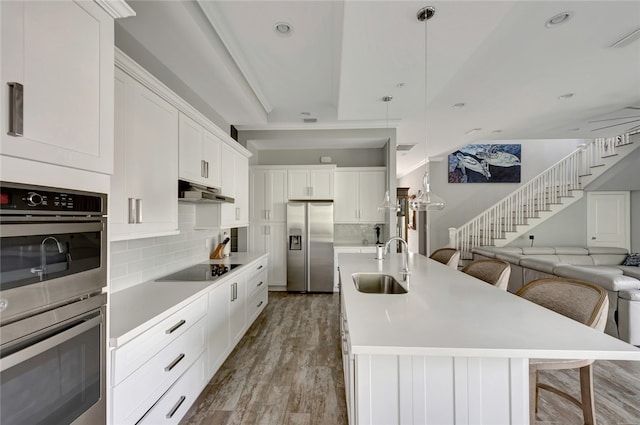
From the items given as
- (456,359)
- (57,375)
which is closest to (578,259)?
(456,359)

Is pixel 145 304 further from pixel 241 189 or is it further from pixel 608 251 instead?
pixel 608 251

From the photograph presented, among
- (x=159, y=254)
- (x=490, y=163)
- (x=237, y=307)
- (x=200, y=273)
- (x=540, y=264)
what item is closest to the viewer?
(x=159, y=254)

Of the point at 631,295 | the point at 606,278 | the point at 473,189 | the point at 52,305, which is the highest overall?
the point at 473,189

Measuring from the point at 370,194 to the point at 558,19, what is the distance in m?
3.30

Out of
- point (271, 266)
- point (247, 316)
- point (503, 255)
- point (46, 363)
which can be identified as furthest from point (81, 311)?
point (503, 255)

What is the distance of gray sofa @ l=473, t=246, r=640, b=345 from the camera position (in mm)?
2756

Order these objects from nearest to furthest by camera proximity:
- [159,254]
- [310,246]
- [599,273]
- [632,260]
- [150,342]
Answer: [150,342]
[159,254]
[599,273]
[310,246]
[632,260]

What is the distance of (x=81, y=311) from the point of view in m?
1.03

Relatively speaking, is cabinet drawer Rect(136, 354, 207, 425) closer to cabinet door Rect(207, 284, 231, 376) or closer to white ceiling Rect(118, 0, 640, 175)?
cabinet door Rect(207, 284, 231, 376)

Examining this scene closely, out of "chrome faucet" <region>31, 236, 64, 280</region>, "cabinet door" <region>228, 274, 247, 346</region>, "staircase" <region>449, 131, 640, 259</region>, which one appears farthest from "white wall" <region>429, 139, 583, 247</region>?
"chrome faucet" <region>31, 236, 64, 280</region>

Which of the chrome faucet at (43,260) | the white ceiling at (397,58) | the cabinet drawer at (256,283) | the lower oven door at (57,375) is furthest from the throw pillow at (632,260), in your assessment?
the chrome faucet at (43,260)

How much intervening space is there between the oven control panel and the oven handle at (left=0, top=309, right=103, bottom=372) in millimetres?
424

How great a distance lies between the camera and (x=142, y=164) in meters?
1.74

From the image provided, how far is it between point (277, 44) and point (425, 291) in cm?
252
